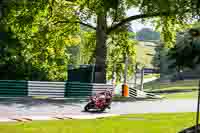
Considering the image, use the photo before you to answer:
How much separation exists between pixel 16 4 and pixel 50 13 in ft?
92.6

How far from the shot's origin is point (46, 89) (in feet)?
95.3

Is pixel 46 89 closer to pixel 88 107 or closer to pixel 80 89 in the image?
pixel 80 89

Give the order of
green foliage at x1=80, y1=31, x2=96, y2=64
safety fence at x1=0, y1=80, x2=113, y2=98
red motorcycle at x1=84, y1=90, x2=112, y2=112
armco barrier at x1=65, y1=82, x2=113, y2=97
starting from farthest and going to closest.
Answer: green foliage at x1=80, y1=31, x2=96, y2=64
armco barrier at x1=65, y1=82, x2=113, y2=97
safety fence at x1=0, y1=80, x2=113, y2=98
red motorcycle at x1=84, y1=90, x2=112, y2=112

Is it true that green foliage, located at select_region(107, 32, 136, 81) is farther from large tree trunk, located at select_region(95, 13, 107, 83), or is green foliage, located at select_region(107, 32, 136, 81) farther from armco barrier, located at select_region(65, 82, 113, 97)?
armco barrier, located at select_region(65, 82, 113, 97)

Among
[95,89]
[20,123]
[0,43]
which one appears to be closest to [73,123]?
[20,123]

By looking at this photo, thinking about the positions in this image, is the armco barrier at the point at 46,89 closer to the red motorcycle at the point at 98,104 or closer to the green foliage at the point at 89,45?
the red motorcycle at the point at 98,104

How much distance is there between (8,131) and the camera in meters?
14.0

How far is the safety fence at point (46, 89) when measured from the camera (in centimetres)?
2725

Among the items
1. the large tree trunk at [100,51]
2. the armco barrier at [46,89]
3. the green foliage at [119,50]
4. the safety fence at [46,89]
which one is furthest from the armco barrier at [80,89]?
the green foliage at [119,50]

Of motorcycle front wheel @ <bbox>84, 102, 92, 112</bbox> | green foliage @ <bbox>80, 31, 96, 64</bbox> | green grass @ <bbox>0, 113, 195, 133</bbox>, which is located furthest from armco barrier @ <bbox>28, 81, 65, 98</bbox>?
green grass @ <bbox>0, 113, 195, 133</bbox>

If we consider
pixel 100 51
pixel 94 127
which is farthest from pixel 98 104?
pixel 100 51

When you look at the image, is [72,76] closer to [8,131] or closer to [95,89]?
[95,89]

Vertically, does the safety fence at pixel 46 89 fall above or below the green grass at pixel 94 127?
above

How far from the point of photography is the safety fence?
2725 centimetres
